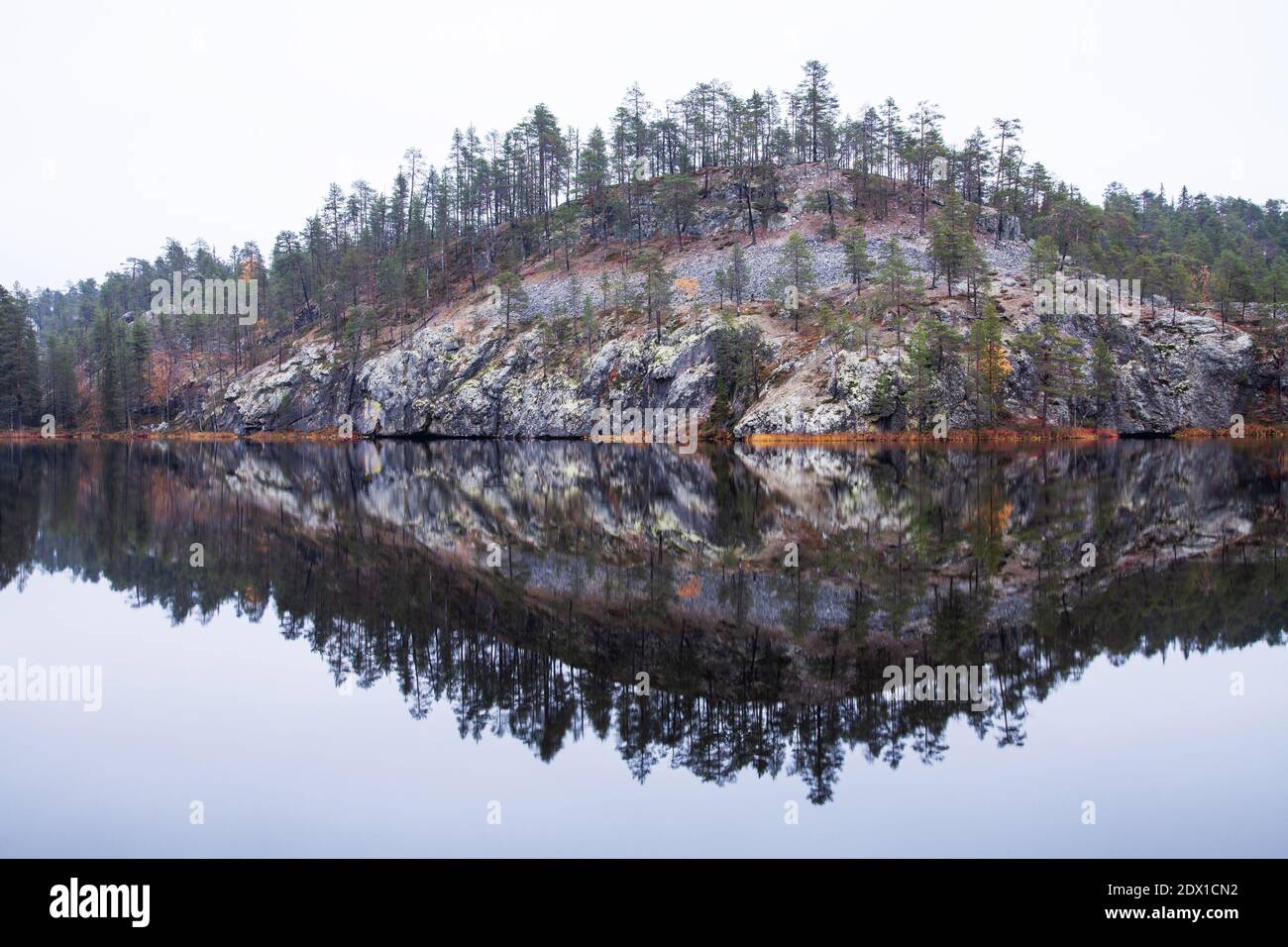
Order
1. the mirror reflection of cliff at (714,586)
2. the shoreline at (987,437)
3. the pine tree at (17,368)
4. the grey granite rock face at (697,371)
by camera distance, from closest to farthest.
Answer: the mirror reflection of cliff at (714,586) → the shoreline at (987,437) → the grey granite rock face at (697,371) → the pine tree at (17,368)

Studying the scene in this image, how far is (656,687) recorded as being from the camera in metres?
11.5

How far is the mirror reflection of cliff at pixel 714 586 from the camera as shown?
10.6 metres

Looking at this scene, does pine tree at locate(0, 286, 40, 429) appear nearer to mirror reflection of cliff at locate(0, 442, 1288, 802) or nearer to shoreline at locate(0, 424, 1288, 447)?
shoreline at locate(0, 424, 1288, 447)

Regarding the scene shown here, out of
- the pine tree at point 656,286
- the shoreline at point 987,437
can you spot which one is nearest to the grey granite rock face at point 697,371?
the shoreline at point 987,437

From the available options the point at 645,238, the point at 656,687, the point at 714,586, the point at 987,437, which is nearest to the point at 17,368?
the point at 645,238

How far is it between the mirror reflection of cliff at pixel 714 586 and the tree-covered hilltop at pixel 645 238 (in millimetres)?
58102

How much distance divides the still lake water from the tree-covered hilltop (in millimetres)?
66832

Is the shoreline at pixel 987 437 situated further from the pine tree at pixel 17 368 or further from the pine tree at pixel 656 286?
the pine tree at pixel 17 368


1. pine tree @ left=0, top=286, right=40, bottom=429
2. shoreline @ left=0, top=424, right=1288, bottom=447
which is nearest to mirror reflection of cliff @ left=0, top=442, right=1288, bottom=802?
shoreline @ left=0, top=424, right=1288, bottom=447

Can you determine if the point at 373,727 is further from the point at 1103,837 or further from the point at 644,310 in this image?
the point at 644,310

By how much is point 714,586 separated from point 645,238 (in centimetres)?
10873

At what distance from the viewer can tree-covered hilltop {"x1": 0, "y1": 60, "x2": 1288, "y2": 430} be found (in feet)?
305

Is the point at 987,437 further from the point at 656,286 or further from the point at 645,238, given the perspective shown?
the point at 645,238
